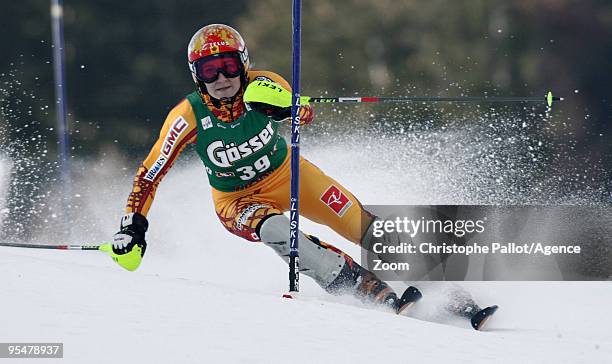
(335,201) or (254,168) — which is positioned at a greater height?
(254,168)

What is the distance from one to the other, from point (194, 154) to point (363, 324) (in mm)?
2335

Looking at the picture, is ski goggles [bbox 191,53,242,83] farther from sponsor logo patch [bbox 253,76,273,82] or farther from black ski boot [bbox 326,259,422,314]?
black ski boot [bbox 326,259,422,314]

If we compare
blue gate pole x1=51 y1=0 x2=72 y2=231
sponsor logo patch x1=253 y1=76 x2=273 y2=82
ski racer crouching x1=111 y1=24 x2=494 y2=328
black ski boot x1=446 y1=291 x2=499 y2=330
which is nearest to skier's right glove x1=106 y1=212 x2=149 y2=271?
ski racer crouching x1=111 y1=24 x2=494 y2=328

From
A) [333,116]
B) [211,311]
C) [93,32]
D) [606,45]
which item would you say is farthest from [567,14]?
[211,311]

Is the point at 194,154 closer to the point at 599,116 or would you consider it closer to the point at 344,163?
the point at 344,163

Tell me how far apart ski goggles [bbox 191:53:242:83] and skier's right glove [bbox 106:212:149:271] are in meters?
0.75

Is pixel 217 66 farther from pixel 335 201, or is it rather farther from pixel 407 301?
pixel 407 301

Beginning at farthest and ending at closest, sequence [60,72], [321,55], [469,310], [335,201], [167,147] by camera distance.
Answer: [321,55]
[60,72]
[335,201]
[469,310]
[167,147]

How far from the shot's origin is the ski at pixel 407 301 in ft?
13.0

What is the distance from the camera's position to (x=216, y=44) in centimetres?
401

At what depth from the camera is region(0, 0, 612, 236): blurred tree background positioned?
5.17 meters

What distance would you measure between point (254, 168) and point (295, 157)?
339 mm

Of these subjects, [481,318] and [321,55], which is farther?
[321,55]

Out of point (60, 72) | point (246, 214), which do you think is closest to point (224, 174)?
point (246, 214)
